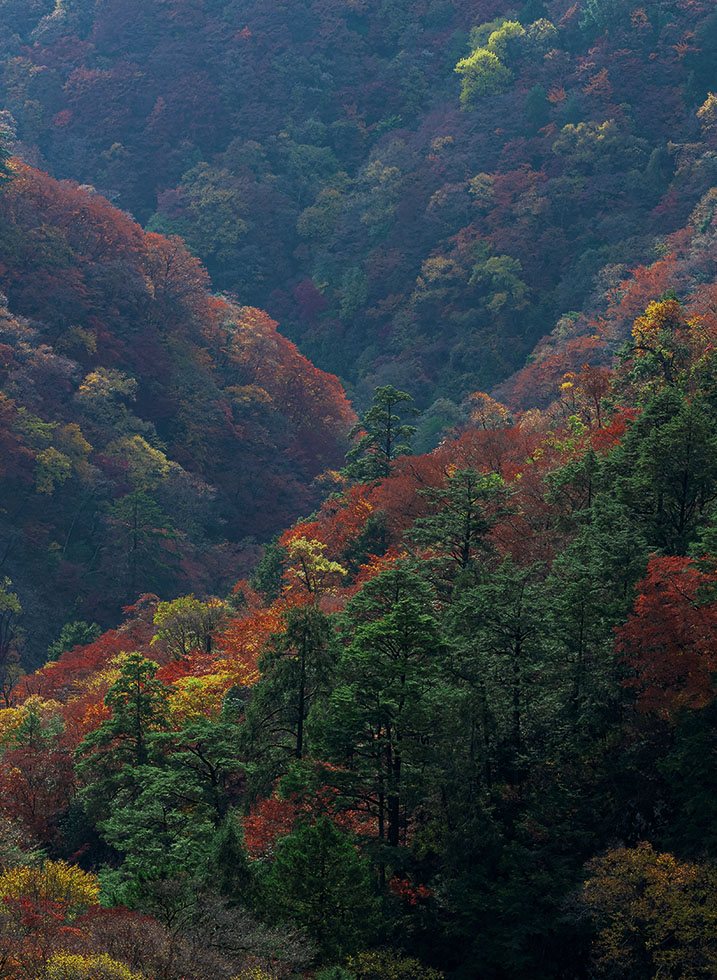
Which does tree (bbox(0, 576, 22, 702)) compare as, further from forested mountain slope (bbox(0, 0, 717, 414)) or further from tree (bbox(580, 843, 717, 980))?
tree (bbox(580, 843, 717, 980))

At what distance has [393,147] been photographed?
130m

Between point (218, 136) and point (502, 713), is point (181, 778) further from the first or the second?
point (218, 136)

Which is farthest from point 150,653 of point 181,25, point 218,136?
point 181,25

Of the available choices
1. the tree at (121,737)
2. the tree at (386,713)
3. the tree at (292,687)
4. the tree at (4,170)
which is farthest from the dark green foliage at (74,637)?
the tree at (4,170)

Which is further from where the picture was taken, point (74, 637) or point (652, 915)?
point (74, 637)

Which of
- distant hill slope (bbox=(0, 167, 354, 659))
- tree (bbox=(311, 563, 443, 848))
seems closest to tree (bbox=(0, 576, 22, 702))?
distant hill slope (bbox=(0, 167, 354, 659))

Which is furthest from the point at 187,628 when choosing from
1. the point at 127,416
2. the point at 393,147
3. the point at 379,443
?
the point at 393,147

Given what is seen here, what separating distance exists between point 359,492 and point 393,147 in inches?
3002

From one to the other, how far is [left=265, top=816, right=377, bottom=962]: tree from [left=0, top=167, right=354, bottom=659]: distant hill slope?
156 feet

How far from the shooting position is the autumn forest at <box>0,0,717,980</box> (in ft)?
100

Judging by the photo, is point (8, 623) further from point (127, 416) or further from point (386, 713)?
point (386, 713)

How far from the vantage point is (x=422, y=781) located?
108 ft

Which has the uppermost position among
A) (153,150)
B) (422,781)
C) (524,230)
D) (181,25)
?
(181,25)

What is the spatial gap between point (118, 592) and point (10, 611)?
7.84m
